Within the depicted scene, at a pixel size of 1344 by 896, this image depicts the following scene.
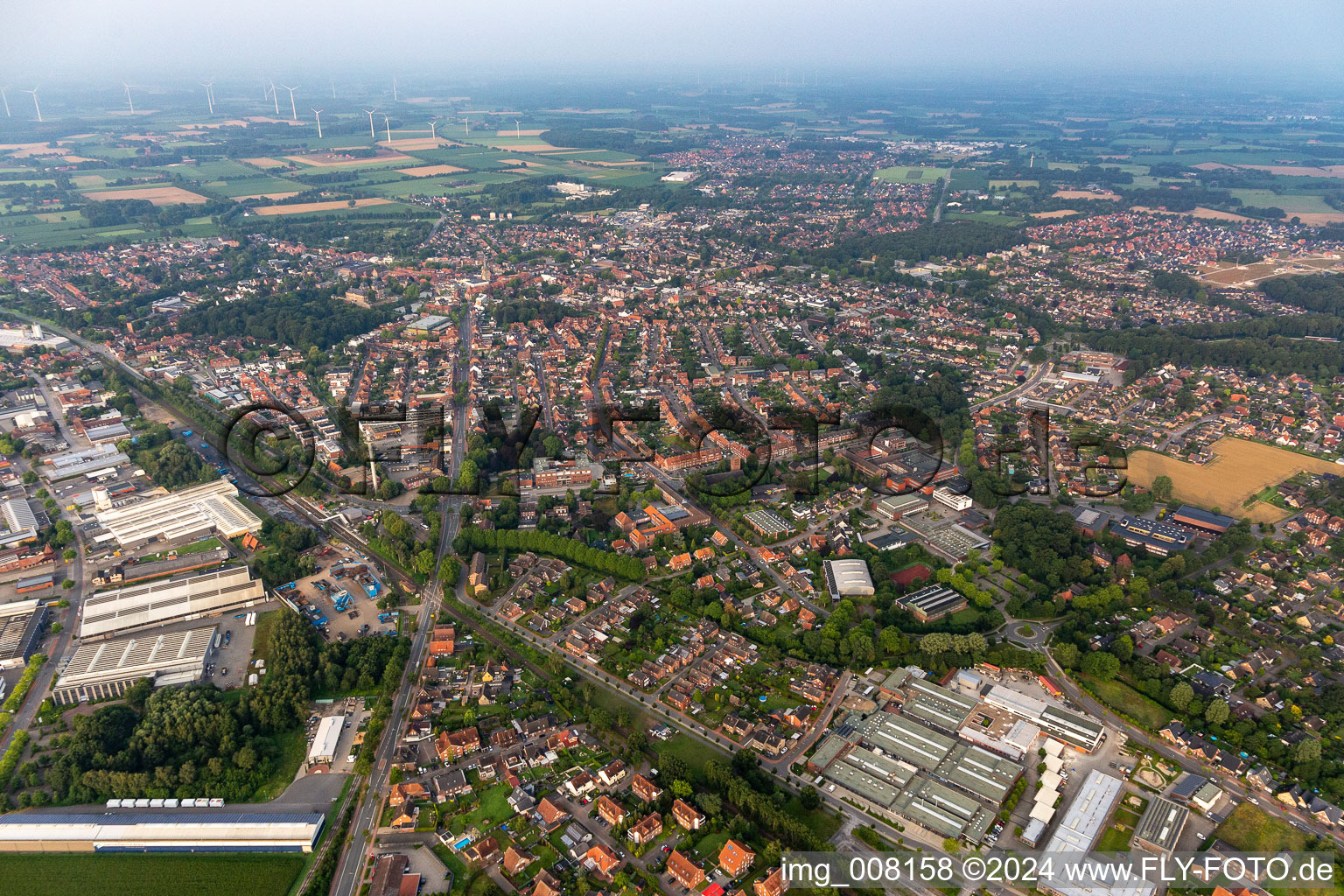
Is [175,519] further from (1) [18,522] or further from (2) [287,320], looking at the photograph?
(2) [287,320]

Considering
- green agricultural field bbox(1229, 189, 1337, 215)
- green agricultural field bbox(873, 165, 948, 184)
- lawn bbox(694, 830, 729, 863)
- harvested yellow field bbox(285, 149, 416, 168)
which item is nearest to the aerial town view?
lawn bbox(694, 830, 729, 863)

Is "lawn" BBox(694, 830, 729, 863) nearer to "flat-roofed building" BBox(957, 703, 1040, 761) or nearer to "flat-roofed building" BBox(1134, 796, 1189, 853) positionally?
"flat-roofed building" BBox(957, 703, 1040, 761)

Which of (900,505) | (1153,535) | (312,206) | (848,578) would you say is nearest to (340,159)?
(312,206)

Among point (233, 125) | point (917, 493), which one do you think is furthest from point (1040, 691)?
point (233, 125)

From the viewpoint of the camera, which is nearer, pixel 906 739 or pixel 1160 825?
pixel 1160 825

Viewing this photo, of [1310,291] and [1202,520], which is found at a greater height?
[1310,291]

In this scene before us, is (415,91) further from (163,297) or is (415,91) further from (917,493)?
(917,493)
